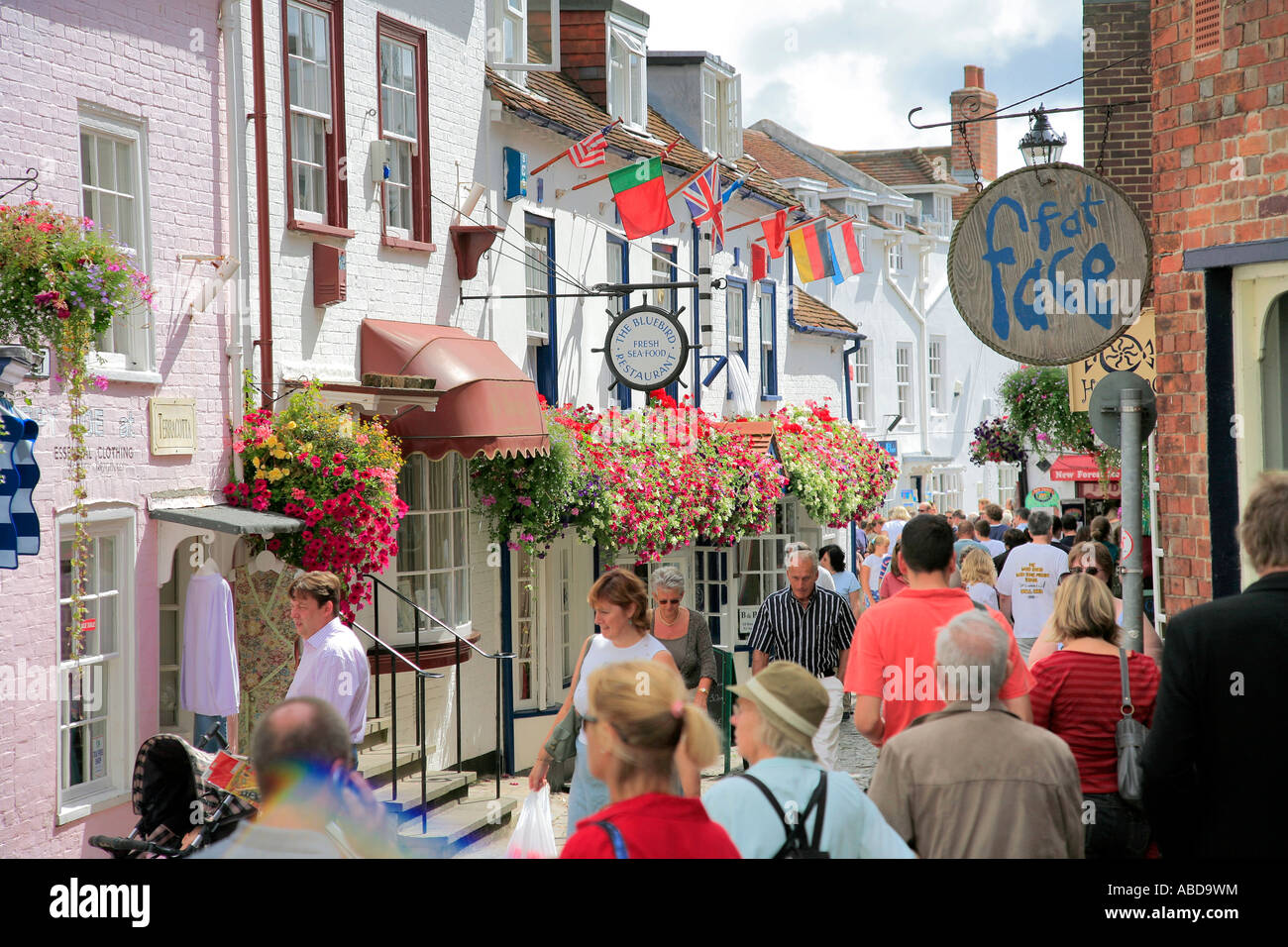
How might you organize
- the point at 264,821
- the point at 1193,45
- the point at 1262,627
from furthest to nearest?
the point at 1193,45
the point at 1262,627
the point at 264,821

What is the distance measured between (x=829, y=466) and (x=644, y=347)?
625 cm

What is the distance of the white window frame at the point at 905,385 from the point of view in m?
33.5

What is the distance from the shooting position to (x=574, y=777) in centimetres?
648

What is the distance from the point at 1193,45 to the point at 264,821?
6094 mm

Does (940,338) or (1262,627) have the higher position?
(940,338)

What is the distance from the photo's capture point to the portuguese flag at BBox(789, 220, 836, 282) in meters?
19.1

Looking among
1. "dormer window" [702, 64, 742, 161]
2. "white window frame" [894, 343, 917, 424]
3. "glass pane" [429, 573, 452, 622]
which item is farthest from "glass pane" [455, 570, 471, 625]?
"white window frame" [894, 343, 917, 424]

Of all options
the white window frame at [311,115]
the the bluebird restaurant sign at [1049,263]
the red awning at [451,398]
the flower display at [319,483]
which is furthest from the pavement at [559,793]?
the white window frame at [311,115]

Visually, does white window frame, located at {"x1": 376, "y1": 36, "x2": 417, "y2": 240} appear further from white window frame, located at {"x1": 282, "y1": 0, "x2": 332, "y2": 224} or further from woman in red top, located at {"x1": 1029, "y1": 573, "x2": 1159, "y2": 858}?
woman in red top, located at {"x1": 1029, "y1": 573, "x2": 1159, "y2": 858}

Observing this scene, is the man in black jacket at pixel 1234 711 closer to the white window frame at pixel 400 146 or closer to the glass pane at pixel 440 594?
the white window frame at pixel 400 146

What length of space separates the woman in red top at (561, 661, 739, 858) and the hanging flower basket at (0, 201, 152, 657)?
5422mm

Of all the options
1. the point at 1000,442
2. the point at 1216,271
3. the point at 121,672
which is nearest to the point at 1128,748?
the point at 1216,271

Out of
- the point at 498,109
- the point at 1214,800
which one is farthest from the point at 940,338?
the point at 1214,800

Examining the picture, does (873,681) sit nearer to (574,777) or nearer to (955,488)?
(574,777)
